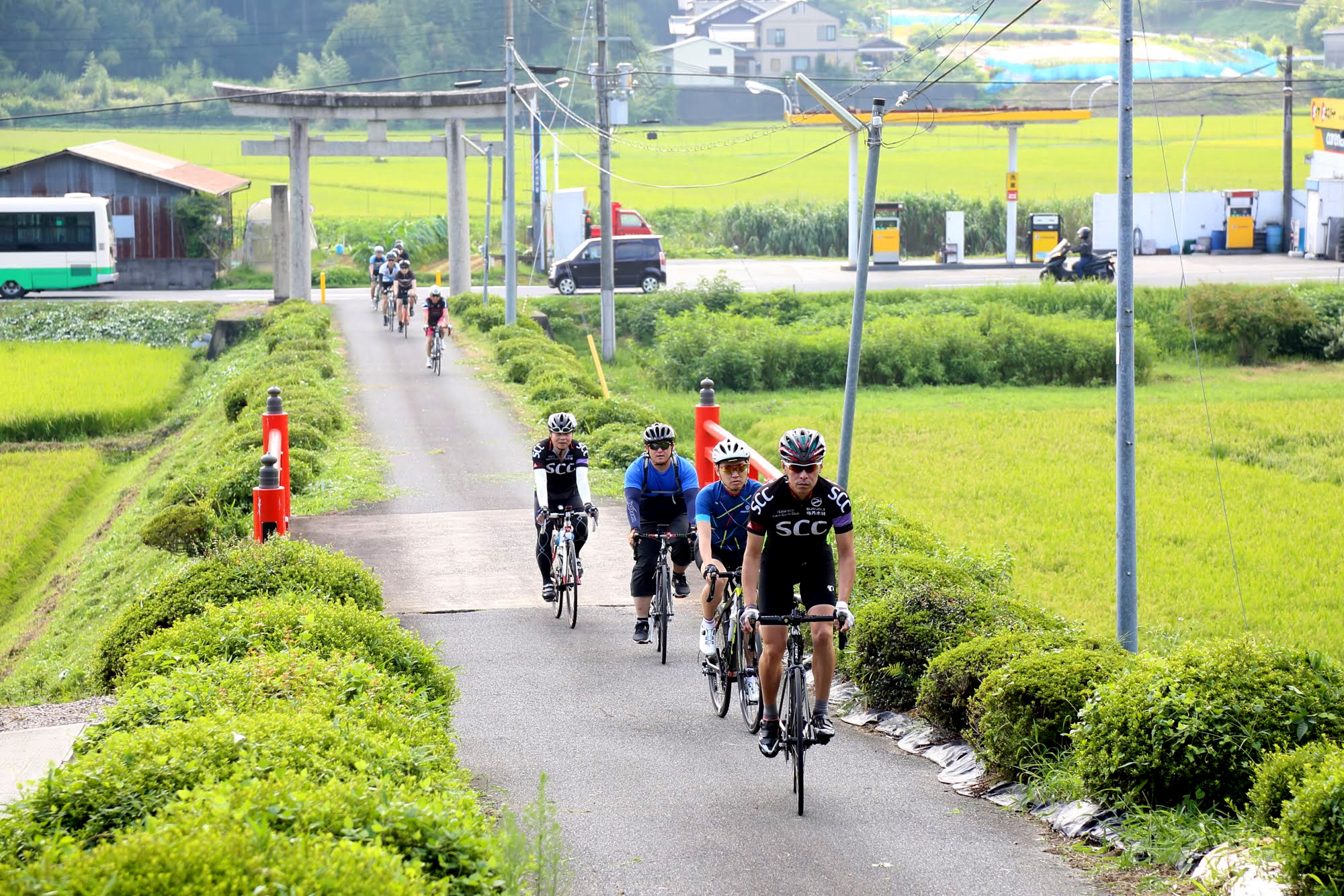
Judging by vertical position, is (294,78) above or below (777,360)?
above

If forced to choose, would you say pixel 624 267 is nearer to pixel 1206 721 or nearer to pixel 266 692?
pixel 1206 721

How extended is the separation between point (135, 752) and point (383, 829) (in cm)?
123

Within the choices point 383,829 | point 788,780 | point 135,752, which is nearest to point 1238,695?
point 788,780

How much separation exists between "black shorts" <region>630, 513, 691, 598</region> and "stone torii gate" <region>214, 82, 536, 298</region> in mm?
31922

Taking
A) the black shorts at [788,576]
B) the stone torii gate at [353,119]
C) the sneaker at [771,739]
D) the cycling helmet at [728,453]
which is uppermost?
the stone torii gate at [353,119]

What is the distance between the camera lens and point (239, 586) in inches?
379

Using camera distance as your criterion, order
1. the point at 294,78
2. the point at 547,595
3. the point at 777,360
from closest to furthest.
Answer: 1. the point at 547,595
2. the point at 777,360
3. the point at 294,78

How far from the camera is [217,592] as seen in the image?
31.3ft

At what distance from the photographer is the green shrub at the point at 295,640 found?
783 centimetres

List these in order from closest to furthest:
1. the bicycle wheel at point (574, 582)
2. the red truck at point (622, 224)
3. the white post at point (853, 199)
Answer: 1. the bicycle wheel at point (574, 582)
2. the white post at point (853, 199)
3. the red truck at point (622, 224)

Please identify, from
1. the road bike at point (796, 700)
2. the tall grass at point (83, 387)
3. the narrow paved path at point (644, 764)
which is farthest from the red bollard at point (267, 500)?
the tall grass at point (83, 387)

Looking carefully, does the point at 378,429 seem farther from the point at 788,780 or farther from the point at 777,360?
the point at 788,780

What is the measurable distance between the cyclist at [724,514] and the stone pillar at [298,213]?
3513cm

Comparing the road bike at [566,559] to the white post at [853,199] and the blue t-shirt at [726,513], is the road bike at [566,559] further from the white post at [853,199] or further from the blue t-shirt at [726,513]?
the white post at [853,199]
